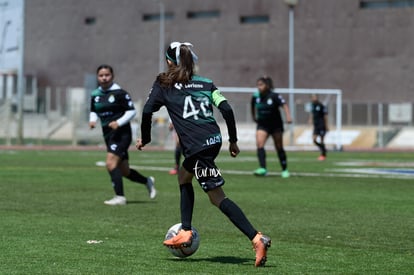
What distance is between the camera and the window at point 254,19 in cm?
7250

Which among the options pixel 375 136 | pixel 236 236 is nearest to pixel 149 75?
pixel 375 136

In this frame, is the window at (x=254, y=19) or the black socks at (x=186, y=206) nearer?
the black socks at (x=186, y=206)

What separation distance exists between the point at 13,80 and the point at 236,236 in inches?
2874

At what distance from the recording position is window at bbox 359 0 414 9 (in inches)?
2621

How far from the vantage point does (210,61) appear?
7481cm

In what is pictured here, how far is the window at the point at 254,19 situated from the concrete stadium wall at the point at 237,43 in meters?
0.31

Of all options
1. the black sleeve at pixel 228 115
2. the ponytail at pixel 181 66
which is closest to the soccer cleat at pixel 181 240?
the black sleeve at pixel 228 115

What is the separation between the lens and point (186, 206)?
365 inches

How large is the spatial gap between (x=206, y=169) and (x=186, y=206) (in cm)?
50

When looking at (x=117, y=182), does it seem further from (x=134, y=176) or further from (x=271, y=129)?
Result: (x=271, y=129)

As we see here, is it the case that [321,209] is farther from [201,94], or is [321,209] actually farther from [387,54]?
[387,54]

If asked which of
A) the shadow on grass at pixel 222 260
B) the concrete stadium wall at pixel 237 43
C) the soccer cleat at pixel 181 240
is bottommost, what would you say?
the shadow on grass at pixel 222 260

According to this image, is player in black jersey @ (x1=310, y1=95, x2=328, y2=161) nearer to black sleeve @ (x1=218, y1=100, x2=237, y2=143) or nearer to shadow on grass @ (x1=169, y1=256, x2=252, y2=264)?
shadow on grass @ (x1=169, y1=256, x2=252, y2=264)

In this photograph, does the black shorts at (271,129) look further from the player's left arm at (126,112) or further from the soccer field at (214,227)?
the player's left arm at (126,112)
